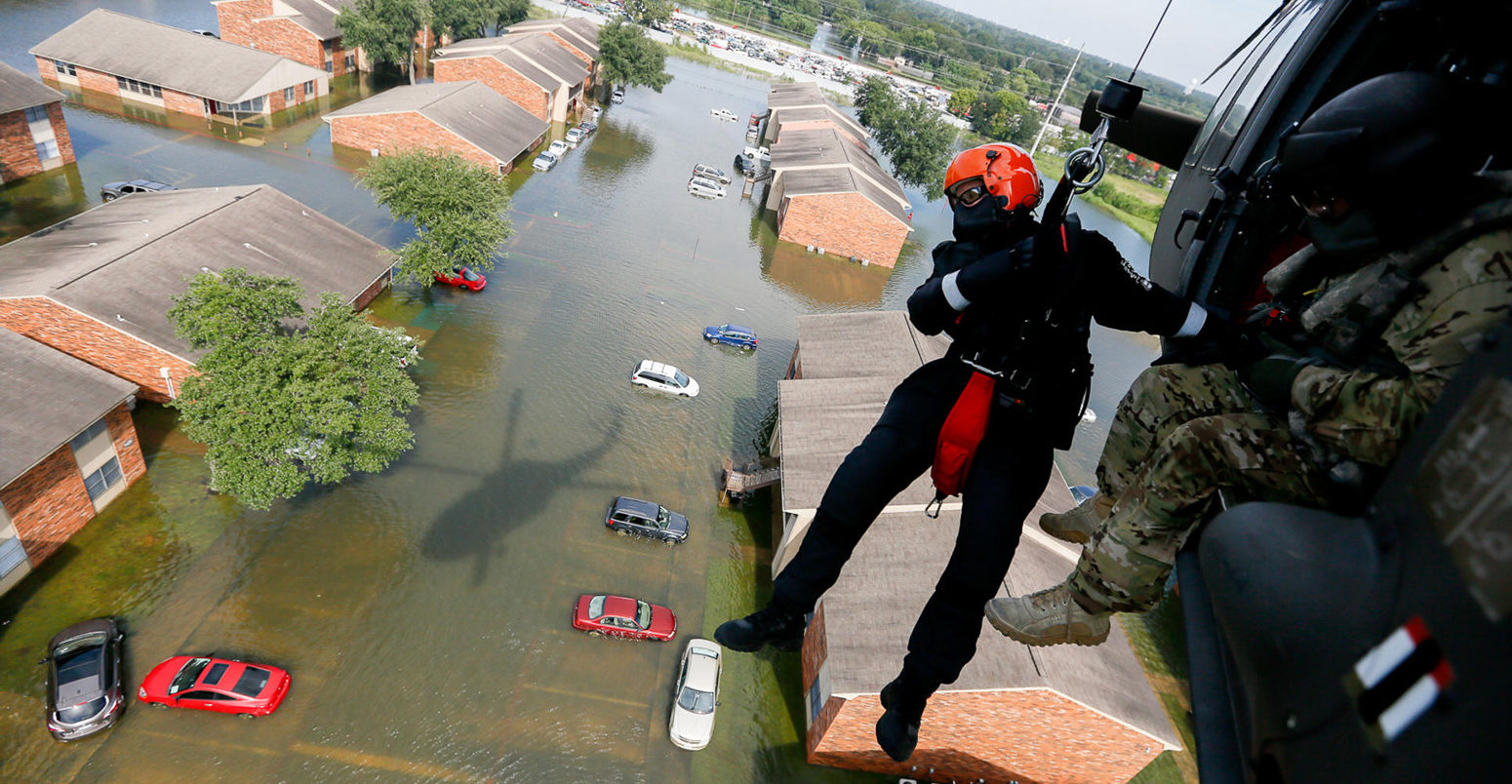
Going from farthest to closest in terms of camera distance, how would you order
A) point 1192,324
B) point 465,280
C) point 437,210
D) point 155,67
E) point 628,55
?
point 628,55 → point 155,67 → point 465,280 → point 437,210 → point 1192,324

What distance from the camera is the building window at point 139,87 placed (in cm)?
3878

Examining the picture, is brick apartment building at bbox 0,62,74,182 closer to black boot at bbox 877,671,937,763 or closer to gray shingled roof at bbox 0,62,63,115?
gray shingled roof at bbox 0,62,63,115

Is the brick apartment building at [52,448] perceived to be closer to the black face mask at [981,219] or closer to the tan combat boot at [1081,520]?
the black face mask at [981,219]

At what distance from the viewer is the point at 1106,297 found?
389cm

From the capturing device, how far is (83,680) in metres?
13.3

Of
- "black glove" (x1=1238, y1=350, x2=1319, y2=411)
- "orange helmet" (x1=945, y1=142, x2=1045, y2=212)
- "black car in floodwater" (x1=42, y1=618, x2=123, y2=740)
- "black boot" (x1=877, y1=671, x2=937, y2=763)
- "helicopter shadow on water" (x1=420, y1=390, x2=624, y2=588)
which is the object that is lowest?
"black car in floodwater" (x1=42, y1=618, x2=123, y2=740)

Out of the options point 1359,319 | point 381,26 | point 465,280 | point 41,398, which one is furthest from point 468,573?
point 381,26

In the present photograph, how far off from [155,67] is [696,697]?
4690 cm

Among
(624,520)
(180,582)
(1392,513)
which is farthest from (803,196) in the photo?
(1392,513)

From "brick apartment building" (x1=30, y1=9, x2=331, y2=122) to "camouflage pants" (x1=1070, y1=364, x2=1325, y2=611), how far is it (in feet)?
162

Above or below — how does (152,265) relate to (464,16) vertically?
below

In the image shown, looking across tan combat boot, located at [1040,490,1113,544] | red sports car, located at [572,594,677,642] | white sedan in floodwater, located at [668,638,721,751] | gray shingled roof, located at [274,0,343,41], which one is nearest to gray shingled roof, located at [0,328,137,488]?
red sports car, located at [572,594,677,642]

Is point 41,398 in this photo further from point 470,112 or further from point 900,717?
point 470,112

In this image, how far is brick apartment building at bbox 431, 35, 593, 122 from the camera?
49812 millimetres
